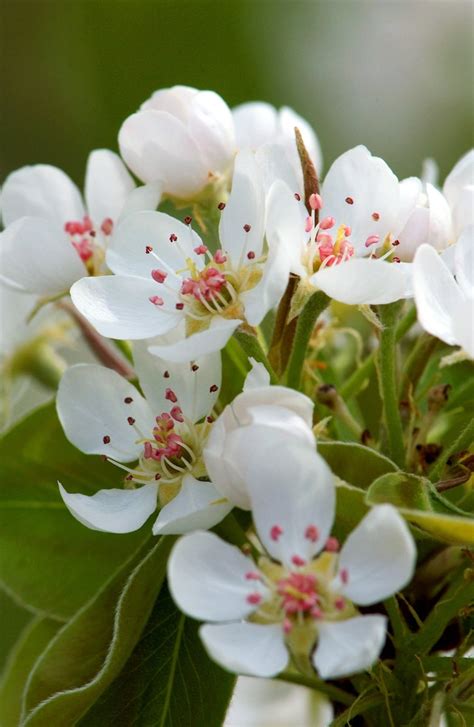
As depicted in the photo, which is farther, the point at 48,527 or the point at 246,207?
the point at 48,527

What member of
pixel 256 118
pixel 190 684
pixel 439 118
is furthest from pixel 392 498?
Answer: pixel 439 118

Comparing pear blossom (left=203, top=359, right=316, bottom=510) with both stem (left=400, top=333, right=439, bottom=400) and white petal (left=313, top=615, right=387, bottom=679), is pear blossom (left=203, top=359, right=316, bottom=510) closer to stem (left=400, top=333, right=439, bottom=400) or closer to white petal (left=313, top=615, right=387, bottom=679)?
white petal (left=313, top=615, right=387, bottom=679)

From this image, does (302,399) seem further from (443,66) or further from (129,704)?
(443,66)

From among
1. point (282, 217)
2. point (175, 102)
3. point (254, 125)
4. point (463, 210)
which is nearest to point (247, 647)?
point (282, 217)

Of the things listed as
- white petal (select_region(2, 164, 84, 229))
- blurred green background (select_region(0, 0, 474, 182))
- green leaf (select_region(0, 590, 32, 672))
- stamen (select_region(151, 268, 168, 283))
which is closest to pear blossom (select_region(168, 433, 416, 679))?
stamen (select_region(151, 268, 168, 283))

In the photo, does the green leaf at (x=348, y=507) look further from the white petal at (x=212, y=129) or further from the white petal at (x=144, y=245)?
the white petal at (x=212, y=129)

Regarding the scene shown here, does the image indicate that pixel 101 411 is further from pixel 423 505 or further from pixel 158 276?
pixel 423 505
